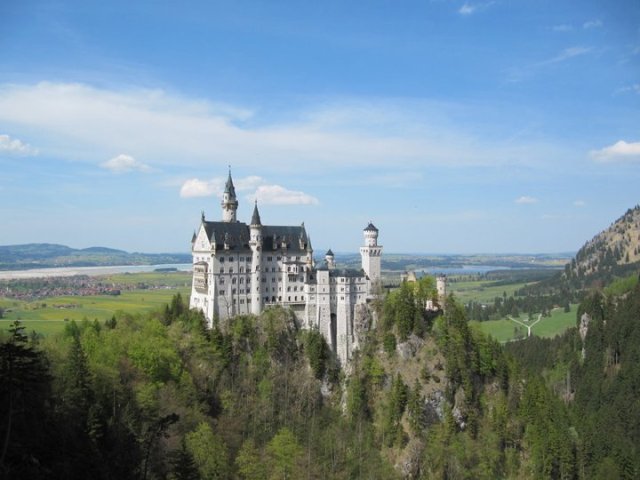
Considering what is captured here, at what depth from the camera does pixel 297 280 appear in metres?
96.4

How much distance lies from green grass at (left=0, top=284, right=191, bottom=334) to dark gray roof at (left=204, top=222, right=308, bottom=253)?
5045 cm

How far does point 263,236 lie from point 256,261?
520 cm

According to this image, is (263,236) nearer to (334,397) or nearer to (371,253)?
(371,253)

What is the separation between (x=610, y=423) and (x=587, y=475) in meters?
25.8

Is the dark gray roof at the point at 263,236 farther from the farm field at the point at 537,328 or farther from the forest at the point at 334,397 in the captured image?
the farm field at the point at 537,328

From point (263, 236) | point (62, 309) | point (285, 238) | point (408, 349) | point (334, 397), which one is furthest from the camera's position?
point (62, 309)

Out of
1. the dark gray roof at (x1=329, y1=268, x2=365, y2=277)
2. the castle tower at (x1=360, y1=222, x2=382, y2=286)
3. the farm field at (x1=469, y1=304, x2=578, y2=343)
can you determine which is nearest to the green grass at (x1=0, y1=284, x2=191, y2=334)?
the dark gray roof at (x1=329, y1=268, x2=365, y2=277)

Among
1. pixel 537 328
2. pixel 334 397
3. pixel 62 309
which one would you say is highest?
pixel 62 309

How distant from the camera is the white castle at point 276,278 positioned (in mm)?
90938

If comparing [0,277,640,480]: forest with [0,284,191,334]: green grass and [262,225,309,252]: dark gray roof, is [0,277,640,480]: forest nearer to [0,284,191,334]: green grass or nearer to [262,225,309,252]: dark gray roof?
[262,225,309,252]: dark gray roof

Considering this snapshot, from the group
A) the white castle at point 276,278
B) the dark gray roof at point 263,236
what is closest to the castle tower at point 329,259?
the white castle at point 276,278

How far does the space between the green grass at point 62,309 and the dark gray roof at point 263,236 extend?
50.5 metres

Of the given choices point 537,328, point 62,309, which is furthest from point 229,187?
point 537,328

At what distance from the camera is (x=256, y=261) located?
306ft
